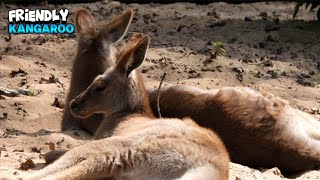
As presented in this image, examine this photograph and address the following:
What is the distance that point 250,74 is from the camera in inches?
→ 373

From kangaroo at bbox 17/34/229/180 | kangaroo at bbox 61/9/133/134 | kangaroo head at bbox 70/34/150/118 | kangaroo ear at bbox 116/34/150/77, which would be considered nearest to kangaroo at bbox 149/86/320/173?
kangaroo head at bbox 70/34/150/118

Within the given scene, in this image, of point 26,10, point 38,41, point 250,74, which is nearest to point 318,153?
point 250,74

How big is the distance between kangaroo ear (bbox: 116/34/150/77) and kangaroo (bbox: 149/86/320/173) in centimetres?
59

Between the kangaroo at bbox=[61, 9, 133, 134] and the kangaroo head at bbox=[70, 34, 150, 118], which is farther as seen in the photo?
the kangaroo at bbox=[61, 9, 133, 134]

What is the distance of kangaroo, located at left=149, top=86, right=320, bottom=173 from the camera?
252 inches

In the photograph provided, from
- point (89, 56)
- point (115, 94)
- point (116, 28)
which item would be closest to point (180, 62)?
point (116, 28)

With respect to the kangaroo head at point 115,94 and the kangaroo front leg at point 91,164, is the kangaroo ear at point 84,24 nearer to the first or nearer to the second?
the kangaroo head at point 115,94

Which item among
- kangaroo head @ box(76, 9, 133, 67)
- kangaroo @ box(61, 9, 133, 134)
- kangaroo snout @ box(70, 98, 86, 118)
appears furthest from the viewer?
kangaroo head @ box(76, 9, 133, 67)

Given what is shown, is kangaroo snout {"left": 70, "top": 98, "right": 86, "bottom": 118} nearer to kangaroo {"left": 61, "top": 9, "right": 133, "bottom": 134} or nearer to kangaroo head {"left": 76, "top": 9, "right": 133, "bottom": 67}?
kangaroo {"left": 61, "top": 9, "right": 133, "bottom": 134}

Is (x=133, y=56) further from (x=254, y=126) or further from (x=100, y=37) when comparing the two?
(x=100, y=37)

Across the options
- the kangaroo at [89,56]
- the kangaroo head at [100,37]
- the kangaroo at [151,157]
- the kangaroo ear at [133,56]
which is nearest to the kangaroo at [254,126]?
the kangaroo ear at [133,56]

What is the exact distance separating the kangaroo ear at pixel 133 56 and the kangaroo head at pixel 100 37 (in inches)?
46.2

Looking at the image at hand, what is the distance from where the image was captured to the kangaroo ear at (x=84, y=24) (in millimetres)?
7980

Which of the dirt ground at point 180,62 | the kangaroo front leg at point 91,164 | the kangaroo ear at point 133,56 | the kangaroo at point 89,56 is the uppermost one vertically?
the kangaroo ear at point 133,56
